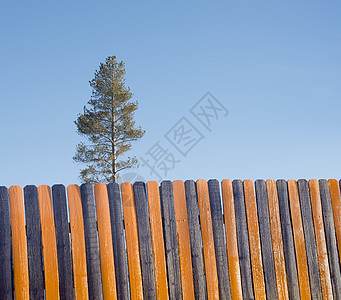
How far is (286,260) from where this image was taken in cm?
573

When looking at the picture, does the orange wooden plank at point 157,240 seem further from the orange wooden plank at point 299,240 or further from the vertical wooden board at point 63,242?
the orange wooden plank at point 299,240

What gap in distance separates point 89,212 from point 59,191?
1.29 ft

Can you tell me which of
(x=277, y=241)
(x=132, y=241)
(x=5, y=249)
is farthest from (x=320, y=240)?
(x=5, y=249)

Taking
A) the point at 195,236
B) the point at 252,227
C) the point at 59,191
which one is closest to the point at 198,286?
the point at 195,236

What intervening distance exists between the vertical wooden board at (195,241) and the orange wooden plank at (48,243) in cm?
154

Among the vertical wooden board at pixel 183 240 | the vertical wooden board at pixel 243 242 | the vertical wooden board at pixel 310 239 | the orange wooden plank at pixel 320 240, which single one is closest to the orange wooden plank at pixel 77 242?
the vertical wooden board at pixel 183 240

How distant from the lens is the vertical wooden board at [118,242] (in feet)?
15.8

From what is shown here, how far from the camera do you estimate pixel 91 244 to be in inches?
188

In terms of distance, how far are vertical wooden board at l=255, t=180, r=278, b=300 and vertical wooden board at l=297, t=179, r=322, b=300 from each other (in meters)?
0.62

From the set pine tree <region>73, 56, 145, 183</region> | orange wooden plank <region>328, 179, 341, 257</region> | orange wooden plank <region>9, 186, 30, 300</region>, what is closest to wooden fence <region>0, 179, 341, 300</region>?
orange wooden plank <region>9, 186, 30, 300</region>

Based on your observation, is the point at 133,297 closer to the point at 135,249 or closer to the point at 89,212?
the point at 135,249

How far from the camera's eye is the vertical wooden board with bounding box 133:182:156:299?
4906 millimetres

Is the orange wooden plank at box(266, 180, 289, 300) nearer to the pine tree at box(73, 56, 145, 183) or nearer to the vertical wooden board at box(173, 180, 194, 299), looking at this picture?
the vertical wooden board at box(173, 180, 194, 299)

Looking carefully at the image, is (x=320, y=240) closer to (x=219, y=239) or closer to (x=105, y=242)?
(x=219, y=239)
